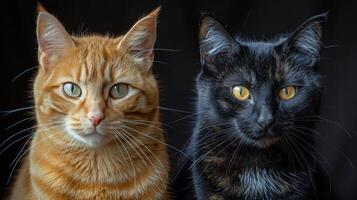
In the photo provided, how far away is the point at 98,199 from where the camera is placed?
3.99 feet

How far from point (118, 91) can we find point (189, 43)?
1.53 feet

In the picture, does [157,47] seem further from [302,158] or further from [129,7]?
[302,158]

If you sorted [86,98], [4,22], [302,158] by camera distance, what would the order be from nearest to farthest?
[86,98], [302,158], [4,22]

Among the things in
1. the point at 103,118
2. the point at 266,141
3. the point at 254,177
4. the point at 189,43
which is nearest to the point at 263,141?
the point at 266,141

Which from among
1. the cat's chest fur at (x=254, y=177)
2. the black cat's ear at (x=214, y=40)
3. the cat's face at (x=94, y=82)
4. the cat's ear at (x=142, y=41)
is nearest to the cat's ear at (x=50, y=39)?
the cat's face at (x=94, y=82)

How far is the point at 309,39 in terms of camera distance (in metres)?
1.27

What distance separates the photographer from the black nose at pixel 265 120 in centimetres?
118

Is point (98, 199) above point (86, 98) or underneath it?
underneath

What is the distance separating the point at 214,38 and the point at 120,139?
1.10ft

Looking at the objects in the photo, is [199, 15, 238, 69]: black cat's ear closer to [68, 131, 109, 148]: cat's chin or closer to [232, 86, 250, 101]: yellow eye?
[232, 86, 250, 101]: yellow eye

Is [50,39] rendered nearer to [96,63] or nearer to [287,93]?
[96,63]

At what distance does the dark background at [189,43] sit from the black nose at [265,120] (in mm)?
431

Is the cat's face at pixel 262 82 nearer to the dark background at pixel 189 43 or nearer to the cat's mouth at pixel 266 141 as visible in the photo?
the cat's mouth at pixel 266 141

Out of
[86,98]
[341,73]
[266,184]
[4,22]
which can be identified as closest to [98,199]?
[86,98]
